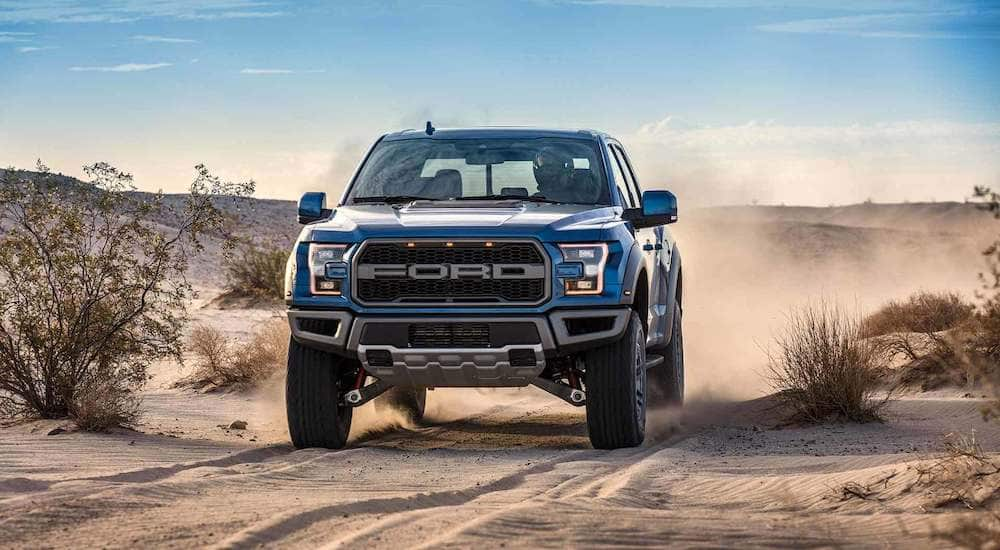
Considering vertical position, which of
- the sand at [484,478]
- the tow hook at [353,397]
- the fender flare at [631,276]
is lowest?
the sand at [484,478]

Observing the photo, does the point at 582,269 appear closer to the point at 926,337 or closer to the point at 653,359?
the point at 653,359

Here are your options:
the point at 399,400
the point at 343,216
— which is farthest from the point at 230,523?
the point at 399,400

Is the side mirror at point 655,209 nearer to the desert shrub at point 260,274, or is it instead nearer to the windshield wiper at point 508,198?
the windshield wiper at point 508,198

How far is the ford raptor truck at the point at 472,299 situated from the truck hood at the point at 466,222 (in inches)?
0.5

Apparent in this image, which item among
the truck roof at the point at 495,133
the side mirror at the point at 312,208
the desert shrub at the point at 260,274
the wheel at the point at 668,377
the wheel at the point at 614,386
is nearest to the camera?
the wheel at the point at 614,386

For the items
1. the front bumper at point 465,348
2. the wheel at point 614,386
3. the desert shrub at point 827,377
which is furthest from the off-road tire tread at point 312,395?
the desert shrub at point 827,377

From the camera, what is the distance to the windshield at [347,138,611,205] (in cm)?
1147

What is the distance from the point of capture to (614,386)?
10.5 m

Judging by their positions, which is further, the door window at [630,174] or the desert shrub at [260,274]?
the desert shrub at [260,274]

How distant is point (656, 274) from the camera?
477 inches

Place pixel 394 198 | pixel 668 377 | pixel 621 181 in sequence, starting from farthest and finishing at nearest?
pixel 668 377, pixel 621 181, pixel 394 198

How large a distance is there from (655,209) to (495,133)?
5.10 feet

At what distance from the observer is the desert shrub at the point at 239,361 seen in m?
17.7

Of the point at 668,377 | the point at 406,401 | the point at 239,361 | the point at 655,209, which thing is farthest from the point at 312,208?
the point at 239,361
